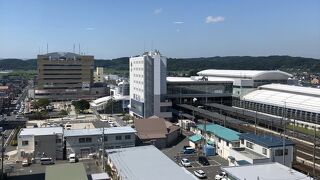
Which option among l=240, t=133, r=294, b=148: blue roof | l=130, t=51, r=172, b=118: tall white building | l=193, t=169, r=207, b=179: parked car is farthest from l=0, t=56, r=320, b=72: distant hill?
l=193, t=169, r=207, b=179: parked car

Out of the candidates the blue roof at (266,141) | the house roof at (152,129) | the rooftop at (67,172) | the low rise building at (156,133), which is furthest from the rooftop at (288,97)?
the rooftop at (67,172)

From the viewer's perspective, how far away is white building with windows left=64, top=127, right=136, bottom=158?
1398cm

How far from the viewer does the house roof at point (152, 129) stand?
52.4 ft

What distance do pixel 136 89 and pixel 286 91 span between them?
29.9 ft

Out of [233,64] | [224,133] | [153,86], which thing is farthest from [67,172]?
[233,64]

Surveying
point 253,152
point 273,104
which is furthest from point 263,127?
point 253,152

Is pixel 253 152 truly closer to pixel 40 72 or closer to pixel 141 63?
pixel 141 63

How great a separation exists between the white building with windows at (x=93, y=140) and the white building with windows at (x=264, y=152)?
414cm

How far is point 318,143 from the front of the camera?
15109mm

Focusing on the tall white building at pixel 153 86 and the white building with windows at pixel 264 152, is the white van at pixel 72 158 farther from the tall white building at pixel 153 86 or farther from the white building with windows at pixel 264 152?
the tall white building at pixel 153 86

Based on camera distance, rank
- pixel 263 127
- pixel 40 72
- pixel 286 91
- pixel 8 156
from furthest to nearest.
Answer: pixel 40 72 < pixel 286 91 < pixel 263 127 < pixel 8 156

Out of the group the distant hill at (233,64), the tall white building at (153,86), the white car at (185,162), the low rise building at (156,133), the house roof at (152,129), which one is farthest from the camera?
the distant hill at (233,64)

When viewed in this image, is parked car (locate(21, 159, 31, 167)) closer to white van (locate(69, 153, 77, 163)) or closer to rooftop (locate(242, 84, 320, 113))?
white van (locate(69, 153, 77, 163))

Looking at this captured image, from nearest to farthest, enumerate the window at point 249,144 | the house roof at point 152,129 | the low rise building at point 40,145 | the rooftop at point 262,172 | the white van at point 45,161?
the rooftop at point 262,172, the window at point 249,144, the white van at point 45,161, the low rise building at point 40,145, the house roof at point 152,129
